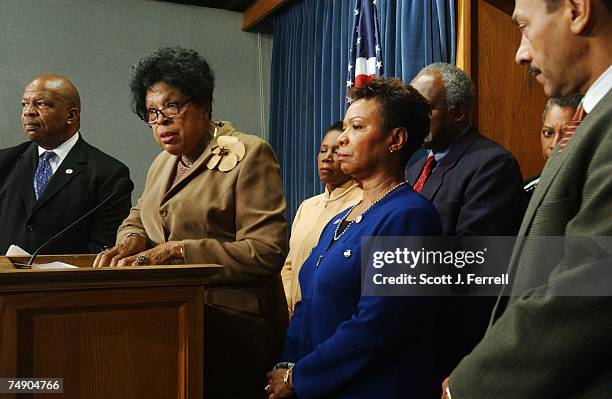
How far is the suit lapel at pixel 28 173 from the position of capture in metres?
3.10

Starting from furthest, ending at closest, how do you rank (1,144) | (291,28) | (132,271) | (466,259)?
(291,28) < (1,144) < (466,259) < (132,271)

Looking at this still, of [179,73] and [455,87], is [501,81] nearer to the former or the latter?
[455,87]

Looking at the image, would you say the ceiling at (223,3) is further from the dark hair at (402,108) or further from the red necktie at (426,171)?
the dark hair at (402,108)

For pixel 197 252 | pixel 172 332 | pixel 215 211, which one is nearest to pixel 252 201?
pixel 215 211

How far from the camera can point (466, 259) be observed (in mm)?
1954

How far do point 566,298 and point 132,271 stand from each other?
0.96 metres

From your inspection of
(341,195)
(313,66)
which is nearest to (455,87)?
(341,195)

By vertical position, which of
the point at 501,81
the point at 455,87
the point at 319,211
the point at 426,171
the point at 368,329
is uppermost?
the point at 501,81

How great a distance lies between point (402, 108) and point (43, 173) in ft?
6.71

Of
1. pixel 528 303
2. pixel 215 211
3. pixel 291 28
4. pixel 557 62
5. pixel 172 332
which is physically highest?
pixel 291 28

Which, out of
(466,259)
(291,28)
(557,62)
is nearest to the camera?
(557,62)

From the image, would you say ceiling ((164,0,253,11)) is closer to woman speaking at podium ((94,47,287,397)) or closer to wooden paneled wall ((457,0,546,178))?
wooden paneled wall ((457,0,546,178))

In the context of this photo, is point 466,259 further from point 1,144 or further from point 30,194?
point 1,144

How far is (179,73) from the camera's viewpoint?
82.9 inches
